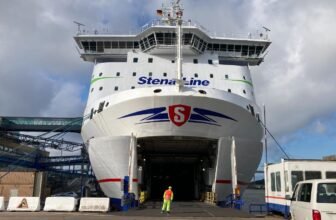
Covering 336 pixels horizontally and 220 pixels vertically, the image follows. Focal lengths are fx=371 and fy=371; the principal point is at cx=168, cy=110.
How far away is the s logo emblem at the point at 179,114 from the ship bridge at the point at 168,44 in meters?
6.79

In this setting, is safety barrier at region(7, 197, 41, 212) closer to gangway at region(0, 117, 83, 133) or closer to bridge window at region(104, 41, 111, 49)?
bridge window at region(104, 41, 111, 49)

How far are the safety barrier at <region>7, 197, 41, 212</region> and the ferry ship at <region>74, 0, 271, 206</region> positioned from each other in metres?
3.45

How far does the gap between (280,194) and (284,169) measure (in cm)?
106

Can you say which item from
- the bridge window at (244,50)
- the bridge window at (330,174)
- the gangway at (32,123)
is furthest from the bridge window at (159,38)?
the gangway at (32,123)

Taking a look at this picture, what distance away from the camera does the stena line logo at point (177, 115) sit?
16.9 meters

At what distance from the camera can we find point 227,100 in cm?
1709

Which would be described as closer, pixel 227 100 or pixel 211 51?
pixel 227 100

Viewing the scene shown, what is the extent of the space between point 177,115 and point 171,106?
19.8 inches

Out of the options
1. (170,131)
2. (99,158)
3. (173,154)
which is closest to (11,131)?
(173,154)

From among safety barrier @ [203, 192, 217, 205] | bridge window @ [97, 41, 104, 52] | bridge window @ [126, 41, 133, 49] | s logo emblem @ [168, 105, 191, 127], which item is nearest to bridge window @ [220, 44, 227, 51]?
bridge window @ [126, 41, 133, 49]

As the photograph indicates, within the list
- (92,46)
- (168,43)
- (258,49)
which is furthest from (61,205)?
(258,49)

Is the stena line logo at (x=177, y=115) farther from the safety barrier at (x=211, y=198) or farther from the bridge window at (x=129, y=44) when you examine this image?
the bridge window at (x=129, y=44)

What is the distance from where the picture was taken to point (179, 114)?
55.5 feet

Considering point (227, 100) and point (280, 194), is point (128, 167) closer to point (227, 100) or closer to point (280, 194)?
point (227, 100)
